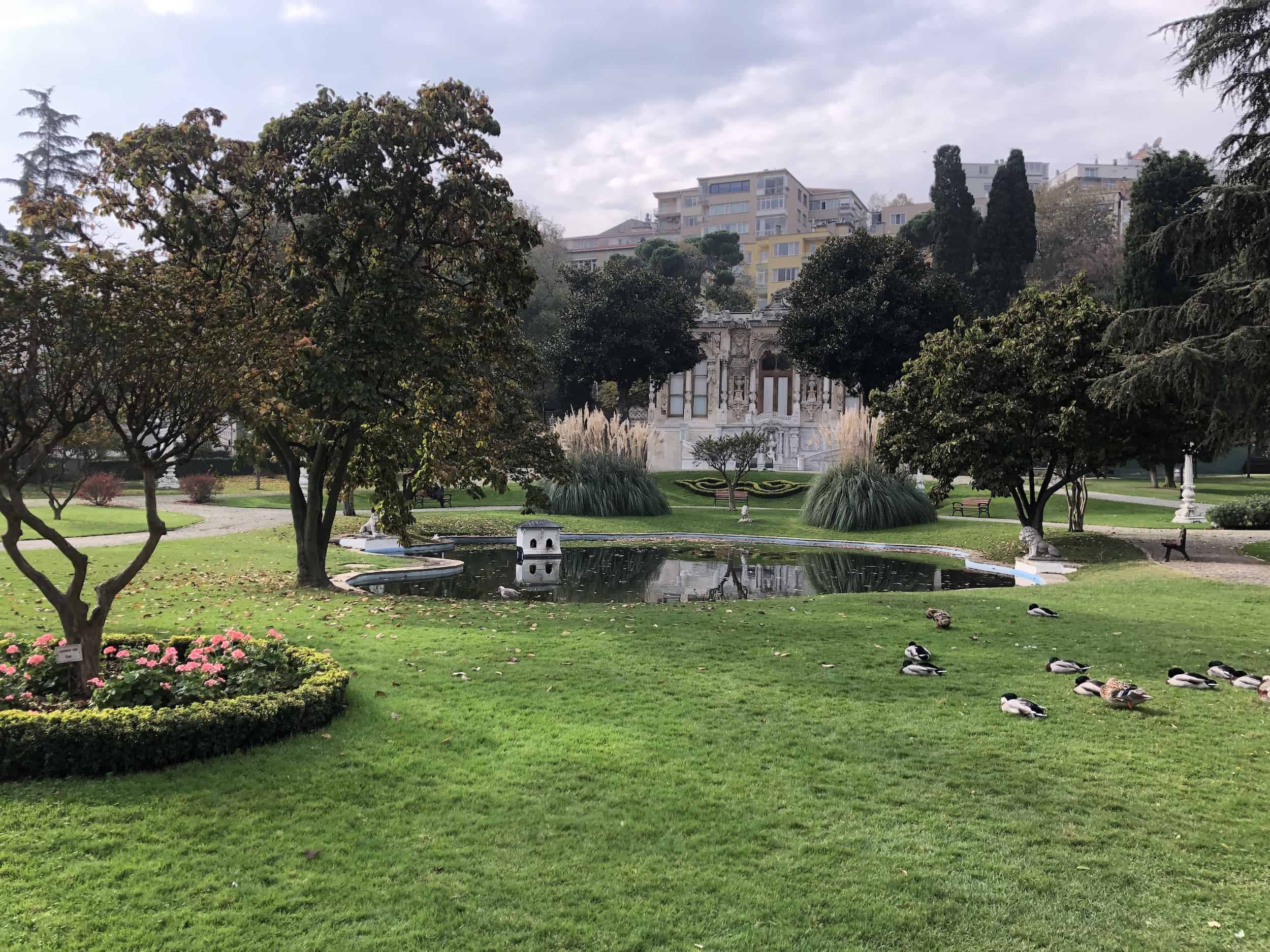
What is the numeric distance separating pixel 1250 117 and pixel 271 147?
575 inches

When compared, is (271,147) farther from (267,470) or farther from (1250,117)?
(267,470)

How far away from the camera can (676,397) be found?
44000 mm

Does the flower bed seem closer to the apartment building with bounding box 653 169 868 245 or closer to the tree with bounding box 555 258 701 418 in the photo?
the tree with bounding box 555 258 701 418

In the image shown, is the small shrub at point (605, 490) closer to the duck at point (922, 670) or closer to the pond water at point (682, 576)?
the pond water at point (682, 576)

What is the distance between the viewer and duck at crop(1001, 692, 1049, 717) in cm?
541

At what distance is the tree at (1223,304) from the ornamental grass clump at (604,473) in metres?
11.9

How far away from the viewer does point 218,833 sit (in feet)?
12.2

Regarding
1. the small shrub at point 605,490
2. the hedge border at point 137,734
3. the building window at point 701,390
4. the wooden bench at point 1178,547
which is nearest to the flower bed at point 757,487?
the small shrub at point 605,490

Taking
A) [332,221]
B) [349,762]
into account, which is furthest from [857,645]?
[332,221]

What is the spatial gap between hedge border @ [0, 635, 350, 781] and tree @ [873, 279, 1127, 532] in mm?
12798

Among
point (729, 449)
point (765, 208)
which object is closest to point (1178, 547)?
point (729, 449)

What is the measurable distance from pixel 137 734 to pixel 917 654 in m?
5.42

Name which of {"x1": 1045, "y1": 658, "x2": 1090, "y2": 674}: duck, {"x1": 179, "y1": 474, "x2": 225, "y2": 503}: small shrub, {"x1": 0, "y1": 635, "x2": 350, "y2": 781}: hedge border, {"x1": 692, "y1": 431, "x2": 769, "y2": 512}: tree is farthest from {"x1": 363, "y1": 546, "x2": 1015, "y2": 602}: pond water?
{"x1": 179, "y1": 474, "x2": 225, "y2": 503}: small shrub

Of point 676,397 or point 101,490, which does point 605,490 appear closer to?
point 101,490
